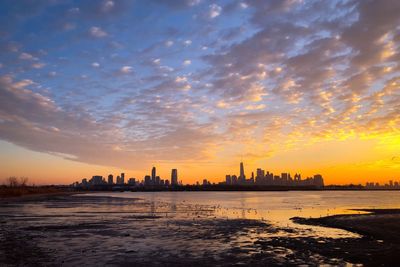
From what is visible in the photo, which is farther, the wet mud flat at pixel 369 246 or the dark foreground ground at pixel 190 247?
the wet mud flat at pixel 369 246

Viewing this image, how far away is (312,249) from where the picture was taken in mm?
23797

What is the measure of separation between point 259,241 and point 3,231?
74.5 feet

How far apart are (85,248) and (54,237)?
6514 millimetres

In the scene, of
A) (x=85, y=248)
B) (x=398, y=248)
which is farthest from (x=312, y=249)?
(x=85, y=248)

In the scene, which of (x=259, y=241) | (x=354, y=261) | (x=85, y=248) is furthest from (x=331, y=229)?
(x=85, y=248)

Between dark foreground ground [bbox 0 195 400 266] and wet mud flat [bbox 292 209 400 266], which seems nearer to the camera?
dark foreground ground [bbox 0 195 400 266]

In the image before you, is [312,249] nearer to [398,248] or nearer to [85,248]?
[398,248]

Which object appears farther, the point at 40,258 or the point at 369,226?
the point at 369,226

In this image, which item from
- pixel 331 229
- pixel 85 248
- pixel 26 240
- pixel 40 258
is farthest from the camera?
pixel 331 229

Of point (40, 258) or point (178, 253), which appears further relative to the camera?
point (178, 253)

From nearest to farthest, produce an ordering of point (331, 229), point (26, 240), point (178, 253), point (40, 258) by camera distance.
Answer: point (40, 258)
point (178, 253)
point (26, 240)
point (331, 229)

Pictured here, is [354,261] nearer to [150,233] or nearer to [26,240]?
[150,233]

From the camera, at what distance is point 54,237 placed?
28891 mm

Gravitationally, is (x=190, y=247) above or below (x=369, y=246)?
above
